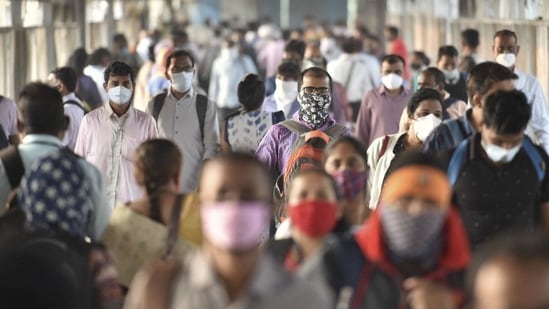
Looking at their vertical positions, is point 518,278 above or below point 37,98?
below

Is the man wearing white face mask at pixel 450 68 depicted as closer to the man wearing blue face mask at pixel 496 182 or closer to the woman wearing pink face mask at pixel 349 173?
the man wearing blue face mask at pixel 496 182

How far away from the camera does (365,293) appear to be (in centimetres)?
664

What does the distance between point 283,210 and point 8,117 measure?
2.98 m

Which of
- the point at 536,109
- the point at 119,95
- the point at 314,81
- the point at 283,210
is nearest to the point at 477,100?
the point at 283,210

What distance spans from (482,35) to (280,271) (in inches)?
670

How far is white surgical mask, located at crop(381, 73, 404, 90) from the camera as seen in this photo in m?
15.9

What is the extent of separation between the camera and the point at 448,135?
9.72 metres

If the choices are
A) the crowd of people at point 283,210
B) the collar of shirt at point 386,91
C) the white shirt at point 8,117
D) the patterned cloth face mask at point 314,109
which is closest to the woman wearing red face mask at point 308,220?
the crowd of people at point 283,210

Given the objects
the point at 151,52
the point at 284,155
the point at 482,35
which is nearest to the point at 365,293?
the point at 284,155

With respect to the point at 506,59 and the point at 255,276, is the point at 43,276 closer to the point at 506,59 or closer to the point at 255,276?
the point at 255,276

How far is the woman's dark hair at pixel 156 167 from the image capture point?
838 cm

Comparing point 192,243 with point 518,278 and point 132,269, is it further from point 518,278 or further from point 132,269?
point 518,278

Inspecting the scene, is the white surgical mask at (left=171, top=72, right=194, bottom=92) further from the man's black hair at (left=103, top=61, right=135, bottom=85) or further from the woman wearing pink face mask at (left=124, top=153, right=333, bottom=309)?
the woman wearing pink face mask at (left=124, top=153, right=333, bottom=309)

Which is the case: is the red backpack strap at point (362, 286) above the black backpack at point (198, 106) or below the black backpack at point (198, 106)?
below
